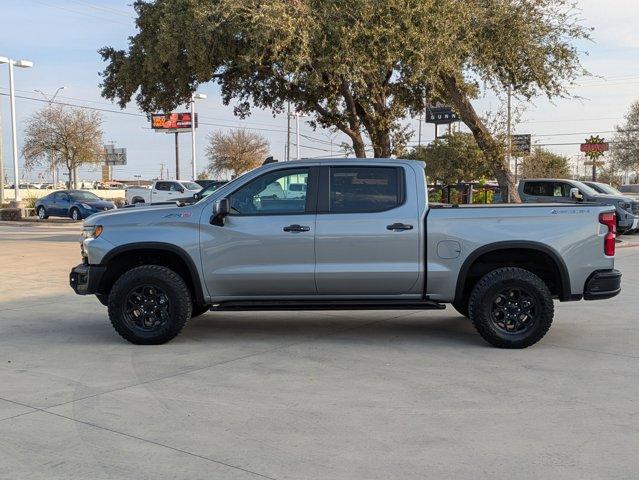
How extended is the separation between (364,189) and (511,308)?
6.51ft

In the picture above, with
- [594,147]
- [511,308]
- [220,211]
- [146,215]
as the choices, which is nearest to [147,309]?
[146,215]

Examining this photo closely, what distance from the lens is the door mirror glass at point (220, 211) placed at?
278 inches

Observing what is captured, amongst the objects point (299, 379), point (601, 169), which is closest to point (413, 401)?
point (299, 379)

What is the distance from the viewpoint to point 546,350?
7141 millimetres

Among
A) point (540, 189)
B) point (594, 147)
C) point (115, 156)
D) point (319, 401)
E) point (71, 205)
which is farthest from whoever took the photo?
point (115, 156)

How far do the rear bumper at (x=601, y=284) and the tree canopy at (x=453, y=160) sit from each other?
42.5 meters

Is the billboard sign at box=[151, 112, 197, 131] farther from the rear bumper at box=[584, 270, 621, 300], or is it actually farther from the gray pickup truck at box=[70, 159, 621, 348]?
the rear bumper at box=[584, 270, 621, 300]

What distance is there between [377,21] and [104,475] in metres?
16.0

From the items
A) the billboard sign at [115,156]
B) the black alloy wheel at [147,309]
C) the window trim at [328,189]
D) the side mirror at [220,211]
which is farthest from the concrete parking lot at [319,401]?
the billboard sign at [115,156]

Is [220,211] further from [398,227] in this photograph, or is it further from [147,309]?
[398,227]

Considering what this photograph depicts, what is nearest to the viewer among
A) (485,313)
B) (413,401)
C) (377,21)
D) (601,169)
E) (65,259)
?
(413,401)

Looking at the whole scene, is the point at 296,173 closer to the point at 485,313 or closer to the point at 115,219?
the point at 115,219

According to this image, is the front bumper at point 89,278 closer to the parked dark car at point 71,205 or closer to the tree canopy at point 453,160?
the parked dark car at point 71,205

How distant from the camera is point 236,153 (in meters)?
74.8
